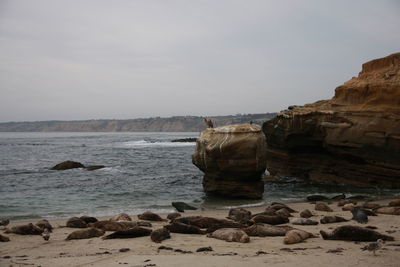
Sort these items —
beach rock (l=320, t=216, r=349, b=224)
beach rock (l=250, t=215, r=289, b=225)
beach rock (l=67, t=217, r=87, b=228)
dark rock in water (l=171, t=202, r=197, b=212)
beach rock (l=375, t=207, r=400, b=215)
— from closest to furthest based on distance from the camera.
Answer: beach rock (l=250, t=215, r=289, b=225), beach rock (l=320, t=216, r=349, b=224), beach rock (l=67, t=217, r=87, b=228), beach rock (l=375, t=207, r=400, b=215), dark rock in water (l=171, t=202, r=197, b=212)

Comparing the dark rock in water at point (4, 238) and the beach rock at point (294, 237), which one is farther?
the dark rock in water at point (4, 238)

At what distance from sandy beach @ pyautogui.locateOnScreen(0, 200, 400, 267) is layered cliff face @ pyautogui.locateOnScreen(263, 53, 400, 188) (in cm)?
1020

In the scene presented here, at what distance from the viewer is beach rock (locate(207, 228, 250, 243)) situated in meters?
8.29

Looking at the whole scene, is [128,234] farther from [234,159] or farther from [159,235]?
[234,159]

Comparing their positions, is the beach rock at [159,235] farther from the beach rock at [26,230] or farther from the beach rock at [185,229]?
the beach rock at [26,230]

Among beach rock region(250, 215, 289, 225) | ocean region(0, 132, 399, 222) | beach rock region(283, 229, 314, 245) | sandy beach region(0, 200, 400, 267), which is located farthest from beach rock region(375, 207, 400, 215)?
ocean region(0, 132, 399, 222)

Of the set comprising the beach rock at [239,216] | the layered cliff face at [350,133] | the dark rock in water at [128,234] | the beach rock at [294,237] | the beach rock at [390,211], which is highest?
the layered cliff face at [350,133]

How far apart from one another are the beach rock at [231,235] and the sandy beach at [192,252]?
16cm

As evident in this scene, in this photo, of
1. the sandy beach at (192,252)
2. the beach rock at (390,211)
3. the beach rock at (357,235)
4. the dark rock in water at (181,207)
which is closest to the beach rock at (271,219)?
the sandy beach at (192,252)

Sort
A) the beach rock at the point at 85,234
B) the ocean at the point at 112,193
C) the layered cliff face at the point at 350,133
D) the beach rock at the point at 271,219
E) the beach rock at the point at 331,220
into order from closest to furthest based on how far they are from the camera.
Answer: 1. the beach rock at the point at 85,234
2. the beach rock at the point at 271,219
3. the beach rock at the point at 331,220
4. the ocean at the point at 112,193
5. the layered cliff face at the point at 350,133

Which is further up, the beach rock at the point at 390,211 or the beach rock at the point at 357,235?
the beach rock at the point at 357,235

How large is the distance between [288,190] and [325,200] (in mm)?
3630

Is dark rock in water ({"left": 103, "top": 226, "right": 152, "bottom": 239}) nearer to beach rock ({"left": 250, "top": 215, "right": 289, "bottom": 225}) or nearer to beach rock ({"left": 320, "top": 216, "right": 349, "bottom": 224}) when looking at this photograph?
beach rock ({"left": 250, "top": 215, "right": 289, "bottom": 225})

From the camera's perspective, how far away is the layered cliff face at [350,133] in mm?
18891
